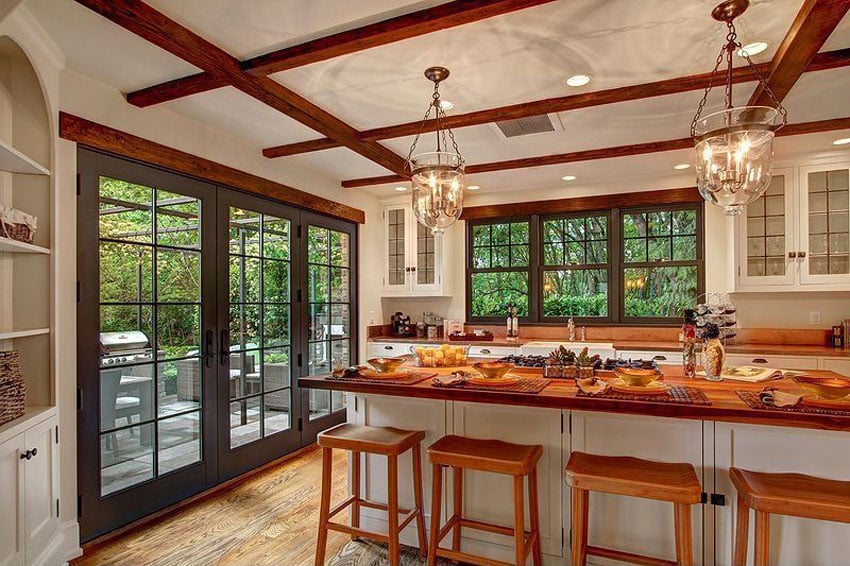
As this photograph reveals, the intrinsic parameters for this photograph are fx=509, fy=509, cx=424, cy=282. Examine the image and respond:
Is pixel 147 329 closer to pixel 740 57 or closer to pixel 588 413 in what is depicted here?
pixel 588 413

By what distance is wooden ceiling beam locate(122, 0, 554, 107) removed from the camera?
77.7 inches

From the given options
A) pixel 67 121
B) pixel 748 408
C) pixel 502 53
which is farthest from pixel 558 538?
pixel 67 121

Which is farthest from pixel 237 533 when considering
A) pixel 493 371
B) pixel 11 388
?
pixel 493 371

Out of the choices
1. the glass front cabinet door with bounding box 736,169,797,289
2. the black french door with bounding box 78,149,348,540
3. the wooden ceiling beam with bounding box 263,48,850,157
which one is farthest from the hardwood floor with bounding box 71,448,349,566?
the glass front cabinet door with bounding box 736,169,797,289

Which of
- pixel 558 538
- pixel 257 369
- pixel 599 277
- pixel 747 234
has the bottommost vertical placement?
pixel 558 538

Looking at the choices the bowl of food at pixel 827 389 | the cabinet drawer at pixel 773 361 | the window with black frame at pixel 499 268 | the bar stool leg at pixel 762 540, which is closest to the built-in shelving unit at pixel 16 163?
the bar stool leg at pixel 762 540

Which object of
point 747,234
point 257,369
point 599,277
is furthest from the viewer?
point 599,277

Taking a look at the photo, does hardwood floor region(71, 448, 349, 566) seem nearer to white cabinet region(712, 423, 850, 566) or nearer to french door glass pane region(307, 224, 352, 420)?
french door glass pane region(307, 224, 352, 420)

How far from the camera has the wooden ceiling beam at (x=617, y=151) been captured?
3420 millimetres

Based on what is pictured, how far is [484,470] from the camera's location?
221 centimetres

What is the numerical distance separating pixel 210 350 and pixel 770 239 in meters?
4.58

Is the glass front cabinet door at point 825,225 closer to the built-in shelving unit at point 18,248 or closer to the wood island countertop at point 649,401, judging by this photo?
the wood island countertop at point 649,401

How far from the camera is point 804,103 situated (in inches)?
122

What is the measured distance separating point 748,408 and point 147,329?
3183 mm
